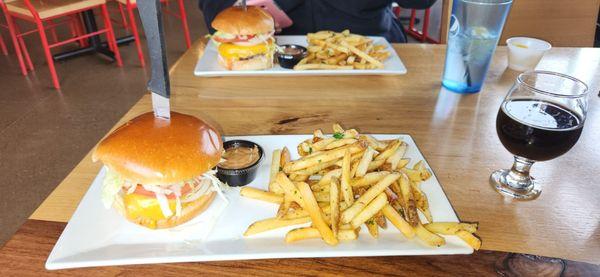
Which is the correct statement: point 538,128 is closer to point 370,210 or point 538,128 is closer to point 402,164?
point 402,164

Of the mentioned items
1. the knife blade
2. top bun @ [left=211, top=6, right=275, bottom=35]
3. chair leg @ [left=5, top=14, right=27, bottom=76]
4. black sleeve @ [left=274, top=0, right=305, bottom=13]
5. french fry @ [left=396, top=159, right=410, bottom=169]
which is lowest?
chair leg @ [left=5, top=14, right=27, bottom=76]

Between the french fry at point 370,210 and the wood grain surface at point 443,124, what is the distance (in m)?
0.27

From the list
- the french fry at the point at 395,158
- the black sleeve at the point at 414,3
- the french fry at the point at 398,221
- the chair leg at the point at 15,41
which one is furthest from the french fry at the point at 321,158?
the chair leg at the point at 15,41

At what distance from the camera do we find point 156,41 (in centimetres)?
94

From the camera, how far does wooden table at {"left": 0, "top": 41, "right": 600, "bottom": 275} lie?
3.31 feet

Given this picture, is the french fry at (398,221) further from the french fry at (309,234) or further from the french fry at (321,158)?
the french fry at (321,158)

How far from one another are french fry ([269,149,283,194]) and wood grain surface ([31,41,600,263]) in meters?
0.25

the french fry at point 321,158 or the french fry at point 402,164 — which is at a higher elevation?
the french fry at point 321,158

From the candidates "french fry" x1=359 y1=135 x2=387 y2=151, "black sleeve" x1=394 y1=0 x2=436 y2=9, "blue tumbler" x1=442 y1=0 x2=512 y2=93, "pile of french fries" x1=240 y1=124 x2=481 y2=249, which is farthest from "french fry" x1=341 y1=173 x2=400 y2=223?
"black sleeve" x1=394 y1=0 x2=436 y2=9

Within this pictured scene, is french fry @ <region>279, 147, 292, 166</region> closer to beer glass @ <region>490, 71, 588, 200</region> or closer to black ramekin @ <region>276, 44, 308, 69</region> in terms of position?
beer glass @ <region>490, 71, 588, 200</region>

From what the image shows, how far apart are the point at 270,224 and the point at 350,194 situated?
0.73 feet

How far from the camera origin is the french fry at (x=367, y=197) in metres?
1.05

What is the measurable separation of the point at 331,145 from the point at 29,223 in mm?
833

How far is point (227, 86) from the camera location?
76.5 inches
